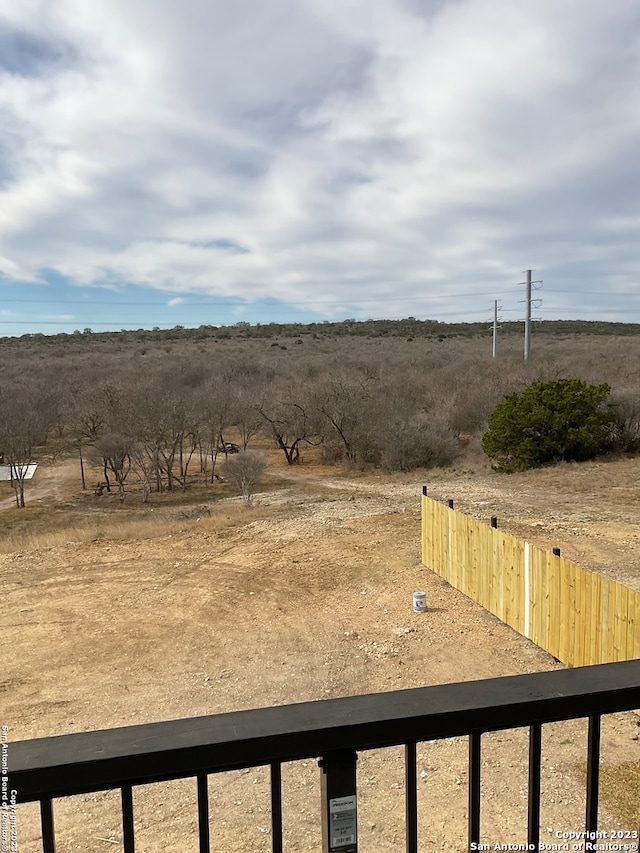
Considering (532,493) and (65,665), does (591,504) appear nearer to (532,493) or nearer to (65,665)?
(532,493)

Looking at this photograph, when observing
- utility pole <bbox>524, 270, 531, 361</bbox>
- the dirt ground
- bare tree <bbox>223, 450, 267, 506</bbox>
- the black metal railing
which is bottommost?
the dirt ground

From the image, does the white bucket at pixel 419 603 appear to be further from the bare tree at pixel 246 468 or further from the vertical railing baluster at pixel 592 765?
the bare tree at pixel 246 468

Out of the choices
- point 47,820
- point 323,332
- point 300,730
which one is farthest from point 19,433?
point 323,332

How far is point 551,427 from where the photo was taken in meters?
20.0

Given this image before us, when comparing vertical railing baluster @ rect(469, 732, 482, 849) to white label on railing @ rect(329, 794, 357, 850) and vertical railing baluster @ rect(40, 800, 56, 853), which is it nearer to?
white label on railing @ rect(329, 794, 357, 850)

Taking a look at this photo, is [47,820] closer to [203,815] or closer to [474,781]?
[203,815]

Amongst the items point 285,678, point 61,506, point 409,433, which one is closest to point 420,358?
point 409,433

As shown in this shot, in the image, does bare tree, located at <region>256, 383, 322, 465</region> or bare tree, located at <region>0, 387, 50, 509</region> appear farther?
bare tree, located at <region>256, 383, 322, 465</region>

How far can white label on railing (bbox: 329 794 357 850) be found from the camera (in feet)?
4.43

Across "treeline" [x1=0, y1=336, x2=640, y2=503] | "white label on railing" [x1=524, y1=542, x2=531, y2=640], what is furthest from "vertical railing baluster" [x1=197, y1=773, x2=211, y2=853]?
"treeline" [x1=0, y1=336, x2=640, y2=503]

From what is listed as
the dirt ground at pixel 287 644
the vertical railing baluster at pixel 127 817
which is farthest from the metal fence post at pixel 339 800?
the dirt ground at pixel 287 644

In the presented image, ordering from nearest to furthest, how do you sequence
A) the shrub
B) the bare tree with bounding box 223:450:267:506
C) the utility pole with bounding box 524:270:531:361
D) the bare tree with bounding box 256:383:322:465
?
1. the shrub
2. the bare tree with bounding box 223:450:267:506
3. the bare tree with bounding box 256:383:322:465
4. the utility pole with bounding box 524:270:531:361

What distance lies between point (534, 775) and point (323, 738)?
579 millimetres

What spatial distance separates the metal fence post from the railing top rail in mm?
43
